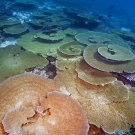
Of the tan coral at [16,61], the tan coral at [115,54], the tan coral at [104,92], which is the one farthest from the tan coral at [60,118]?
the tan coral at [115,54]

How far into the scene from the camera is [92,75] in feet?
15.8

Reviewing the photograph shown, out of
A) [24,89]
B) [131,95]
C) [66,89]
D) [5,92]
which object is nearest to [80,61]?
[66,89]

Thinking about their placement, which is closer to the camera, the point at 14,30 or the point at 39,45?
the point at 39,45

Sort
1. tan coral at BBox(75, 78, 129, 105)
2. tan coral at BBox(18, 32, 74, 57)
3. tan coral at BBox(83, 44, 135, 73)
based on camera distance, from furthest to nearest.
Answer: tan coral at BBox(18, 32, 74, 57), tan coral at BBox(83, 44, 135, 73), tan coral at BBox(75, 78, 129, 105)

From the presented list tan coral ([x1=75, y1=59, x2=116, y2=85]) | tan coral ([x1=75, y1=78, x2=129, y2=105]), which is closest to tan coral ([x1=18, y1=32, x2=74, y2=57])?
tan coral ([x1=75, y1=59, x2=116, y2=85])

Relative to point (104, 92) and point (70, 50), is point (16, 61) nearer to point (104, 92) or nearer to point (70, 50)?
point (70, 50)

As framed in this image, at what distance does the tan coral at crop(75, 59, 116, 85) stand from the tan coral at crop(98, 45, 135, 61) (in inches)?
23.8

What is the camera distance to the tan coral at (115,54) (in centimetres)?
519

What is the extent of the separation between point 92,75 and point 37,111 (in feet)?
6.72

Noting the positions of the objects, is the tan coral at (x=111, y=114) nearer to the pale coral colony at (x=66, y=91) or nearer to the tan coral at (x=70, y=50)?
the pale coral colony at (x=66, y=91)

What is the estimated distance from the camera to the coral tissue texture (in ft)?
10.5

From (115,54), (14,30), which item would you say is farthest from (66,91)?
(14,30)

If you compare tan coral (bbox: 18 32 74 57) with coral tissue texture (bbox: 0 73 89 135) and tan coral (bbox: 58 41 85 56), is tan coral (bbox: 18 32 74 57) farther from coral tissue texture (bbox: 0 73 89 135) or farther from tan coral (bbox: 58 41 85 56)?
coral tissue texture (bbox: 0 73 89 135)

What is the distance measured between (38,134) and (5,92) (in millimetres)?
1283
